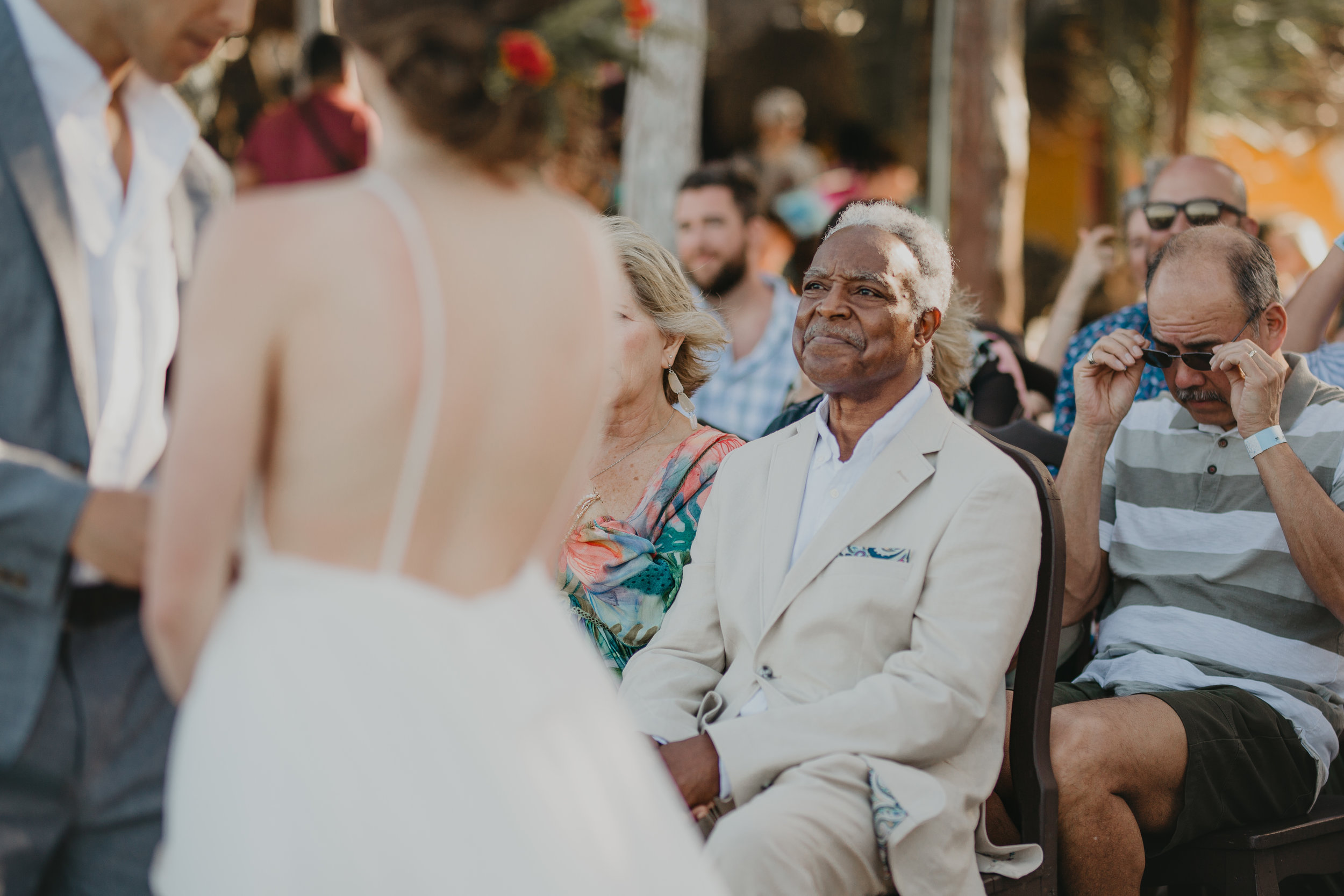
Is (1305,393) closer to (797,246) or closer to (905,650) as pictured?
(905,650)

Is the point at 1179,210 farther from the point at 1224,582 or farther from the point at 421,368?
the point at 421,368

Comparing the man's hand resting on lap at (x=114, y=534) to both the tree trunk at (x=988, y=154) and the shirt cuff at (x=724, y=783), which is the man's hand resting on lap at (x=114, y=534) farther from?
the tree trunk at (x=988, y=154)

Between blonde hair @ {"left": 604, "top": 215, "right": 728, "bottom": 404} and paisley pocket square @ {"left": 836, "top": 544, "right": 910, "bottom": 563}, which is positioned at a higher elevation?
blonde hair @ {"left": 604, "top": 215, "right": 728, "bottom": 404}

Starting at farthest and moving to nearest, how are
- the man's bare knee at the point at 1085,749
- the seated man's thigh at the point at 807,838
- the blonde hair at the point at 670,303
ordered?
the blonde hair at the point at 670,303 → the man's bare knee at the point at 1085,749 → the seated man's thigh at the point at 807,838

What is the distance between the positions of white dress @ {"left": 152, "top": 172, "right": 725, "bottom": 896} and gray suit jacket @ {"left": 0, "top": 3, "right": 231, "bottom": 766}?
0.76ft

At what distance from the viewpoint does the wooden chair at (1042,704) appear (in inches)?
90.4

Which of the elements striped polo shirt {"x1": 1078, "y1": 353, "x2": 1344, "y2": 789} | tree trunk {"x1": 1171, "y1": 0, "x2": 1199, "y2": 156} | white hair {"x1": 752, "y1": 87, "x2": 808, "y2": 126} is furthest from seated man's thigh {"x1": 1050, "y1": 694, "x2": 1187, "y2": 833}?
white hair {"x1": 752, "y1": 87, "x2": 808, "y2": 126}

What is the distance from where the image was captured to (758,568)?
98.7 inches

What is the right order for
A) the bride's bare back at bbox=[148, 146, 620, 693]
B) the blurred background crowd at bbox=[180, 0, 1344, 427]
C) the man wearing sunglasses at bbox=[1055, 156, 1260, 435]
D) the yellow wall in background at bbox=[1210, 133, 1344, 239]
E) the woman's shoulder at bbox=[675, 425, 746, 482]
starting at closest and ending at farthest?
the bride's bare back at bbox=[148, 146, 620, 693] < the woman's shoulder at bbox=[675, 425, 746, 482] < the man wearing sunglasses at bbox=[1055, 156, 1260, 435] < the blurred background crowd at bbox=[180, 0, 1344, 427] < the yellow wall in background at bbox=[1210, 133, 1344, 239]

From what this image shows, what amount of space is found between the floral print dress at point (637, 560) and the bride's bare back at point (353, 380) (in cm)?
149

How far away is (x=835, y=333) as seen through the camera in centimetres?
261

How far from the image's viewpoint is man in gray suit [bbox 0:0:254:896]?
4.52 feet

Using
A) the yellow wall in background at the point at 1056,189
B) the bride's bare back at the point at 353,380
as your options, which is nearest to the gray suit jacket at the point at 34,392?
the bride's bare back at the point at 353,380

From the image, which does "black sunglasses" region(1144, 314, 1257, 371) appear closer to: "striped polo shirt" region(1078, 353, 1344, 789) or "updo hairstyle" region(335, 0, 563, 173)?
"striped polo shirt" region(1078, 353, 1344, 789)
